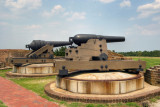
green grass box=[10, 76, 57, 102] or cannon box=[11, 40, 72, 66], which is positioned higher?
cannon box=[11, 40, 72, 66]

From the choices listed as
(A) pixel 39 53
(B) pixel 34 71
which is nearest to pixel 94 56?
(B) pixel 34 71

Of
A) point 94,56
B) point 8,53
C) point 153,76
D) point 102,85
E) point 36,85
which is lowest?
point 36,85

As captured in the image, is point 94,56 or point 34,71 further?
point 34,71

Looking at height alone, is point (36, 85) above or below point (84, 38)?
below

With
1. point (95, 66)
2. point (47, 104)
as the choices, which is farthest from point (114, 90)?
point (47, 104)

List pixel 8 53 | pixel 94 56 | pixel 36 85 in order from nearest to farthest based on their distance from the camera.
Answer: pixel 94 56 → pixel 36 85 → pixel 8 53

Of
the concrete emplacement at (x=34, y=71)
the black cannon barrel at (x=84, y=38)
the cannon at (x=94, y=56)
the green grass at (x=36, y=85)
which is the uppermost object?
the black cannon barrel at (x=84, y=38)

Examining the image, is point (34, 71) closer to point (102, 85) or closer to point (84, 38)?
point (84, 38)

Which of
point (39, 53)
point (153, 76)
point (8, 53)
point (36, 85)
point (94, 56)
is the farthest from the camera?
point (8, 53)

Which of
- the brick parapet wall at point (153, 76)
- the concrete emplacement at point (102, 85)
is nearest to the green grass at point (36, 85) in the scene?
the concrete emplacement at point (102, 85)

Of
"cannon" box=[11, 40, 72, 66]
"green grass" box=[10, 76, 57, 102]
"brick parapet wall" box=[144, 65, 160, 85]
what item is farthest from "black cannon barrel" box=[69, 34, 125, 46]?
"cannon" box=[11, 40, 72, 66]

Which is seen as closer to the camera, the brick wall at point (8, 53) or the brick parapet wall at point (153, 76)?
the brick parapet wall at point (153, 76)

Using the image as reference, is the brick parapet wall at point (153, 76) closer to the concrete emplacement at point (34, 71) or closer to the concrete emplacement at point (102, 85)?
the concrete emplacement at point (102, 85)

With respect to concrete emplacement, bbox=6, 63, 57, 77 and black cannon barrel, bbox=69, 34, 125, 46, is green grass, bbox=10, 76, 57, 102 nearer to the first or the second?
concrete emplacement, bbox=6, 63, 57, 77
